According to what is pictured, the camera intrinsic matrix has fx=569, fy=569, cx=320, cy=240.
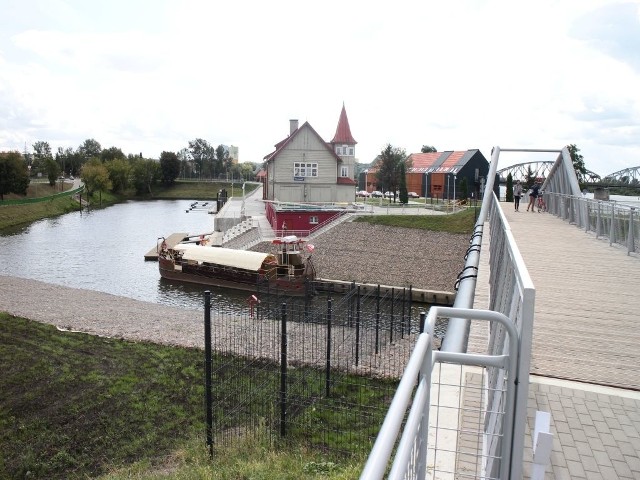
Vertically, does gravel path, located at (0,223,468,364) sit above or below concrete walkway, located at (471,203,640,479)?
below

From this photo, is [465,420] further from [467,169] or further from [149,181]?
[149,181]

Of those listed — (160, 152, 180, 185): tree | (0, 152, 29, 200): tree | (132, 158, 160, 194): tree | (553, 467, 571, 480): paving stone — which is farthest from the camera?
(160, 152, 180, 185): tree

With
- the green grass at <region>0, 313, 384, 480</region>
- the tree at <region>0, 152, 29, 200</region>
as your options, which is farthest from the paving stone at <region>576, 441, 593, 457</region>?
the tree at <region>0, 152, 29, 200</region>

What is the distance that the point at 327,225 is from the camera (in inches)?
1647

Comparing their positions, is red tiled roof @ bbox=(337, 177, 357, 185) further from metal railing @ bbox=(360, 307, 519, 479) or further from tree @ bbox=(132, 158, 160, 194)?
tree @ bbox=(132, 158, 160, 194)

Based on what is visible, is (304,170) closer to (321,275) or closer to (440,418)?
(321,275)

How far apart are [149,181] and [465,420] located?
418 ft

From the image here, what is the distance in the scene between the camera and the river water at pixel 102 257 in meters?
31.4

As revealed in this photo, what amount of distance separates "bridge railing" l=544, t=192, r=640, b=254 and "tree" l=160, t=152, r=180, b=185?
394 feet

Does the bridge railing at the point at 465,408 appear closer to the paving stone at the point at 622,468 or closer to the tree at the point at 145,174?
the paving stone at the point at 622,468

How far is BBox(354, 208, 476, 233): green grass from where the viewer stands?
128ft

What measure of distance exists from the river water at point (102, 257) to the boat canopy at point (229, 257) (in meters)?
1.60

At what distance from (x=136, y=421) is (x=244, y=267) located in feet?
64.0

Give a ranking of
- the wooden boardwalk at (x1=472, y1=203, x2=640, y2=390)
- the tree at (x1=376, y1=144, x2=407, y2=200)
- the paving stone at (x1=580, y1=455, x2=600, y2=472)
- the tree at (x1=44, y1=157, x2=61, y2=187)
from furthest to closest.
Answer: the tree at (x1=44, y1=157, x2=61, y2=187) → the tree at (x1=376, y1=144, x2=407, y2=200) → the wooden boardwalk at (x1=472, y1=203, x2=640, y2=390) → the paving stone at (x1=580, y1=455, x2=600, y2=472)
